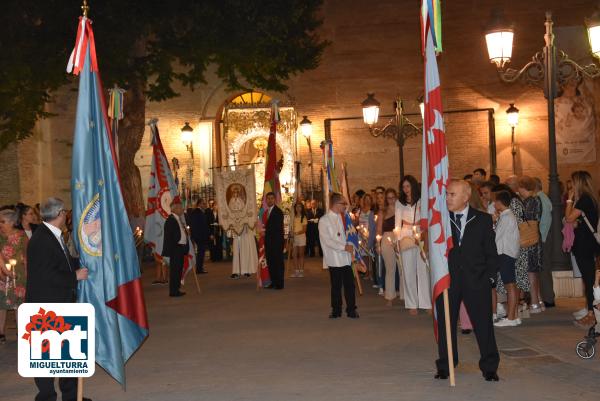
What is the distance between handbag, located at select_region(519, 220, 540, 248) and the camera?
13.2m

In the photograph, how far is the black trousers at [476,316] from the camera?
28.5 feet

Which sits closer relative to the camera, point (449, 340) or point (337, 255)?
point (449, 340)

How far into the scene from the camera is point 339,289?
1405cm

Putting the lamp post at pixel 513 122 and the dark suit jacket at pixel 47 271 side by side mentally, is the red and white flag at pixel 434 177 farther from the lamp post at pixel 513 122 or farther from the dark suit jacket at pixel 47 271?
the lamp post at pixel 513 122

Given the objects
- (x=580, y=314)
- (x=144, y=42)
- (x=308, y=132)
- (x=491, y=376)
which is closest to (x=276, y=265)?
(x=580, y=314)

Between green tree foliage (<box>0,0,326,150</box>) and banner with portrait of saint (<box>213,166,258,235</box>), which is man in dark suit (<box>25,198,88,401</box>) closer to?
banner with portrait of saint (<box>213,166,258,235</box>)

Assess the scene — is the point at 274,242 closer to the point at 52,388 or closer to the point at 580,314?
the point at 580,314

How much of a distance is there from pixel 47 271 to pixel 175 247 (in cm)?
1107

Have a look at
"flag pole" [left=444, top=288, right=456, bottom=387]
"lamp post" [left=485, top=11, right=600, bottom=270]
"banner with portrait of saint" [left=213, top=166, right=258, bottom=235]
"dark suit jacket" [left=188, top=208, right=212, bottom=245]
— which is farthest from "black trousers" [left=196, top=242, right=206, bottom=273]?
"flag pole" [left=444, top=288, right=456, bottom=387]

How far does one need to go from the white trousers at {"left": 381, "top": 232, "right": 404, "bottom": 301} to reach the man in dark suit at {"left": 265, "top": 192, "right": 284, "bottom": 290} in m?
3.75

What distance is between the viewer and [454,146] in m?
33.4

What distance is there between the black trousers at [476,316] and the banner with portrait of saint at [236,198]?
1273 cm

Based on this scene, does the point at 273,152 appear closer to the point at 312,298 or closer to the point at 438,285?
the point at 312,298

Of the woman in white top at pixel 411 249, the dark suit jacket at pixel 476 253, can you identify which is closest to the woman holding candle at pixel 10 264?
the woman in white top at pixel 411 249
